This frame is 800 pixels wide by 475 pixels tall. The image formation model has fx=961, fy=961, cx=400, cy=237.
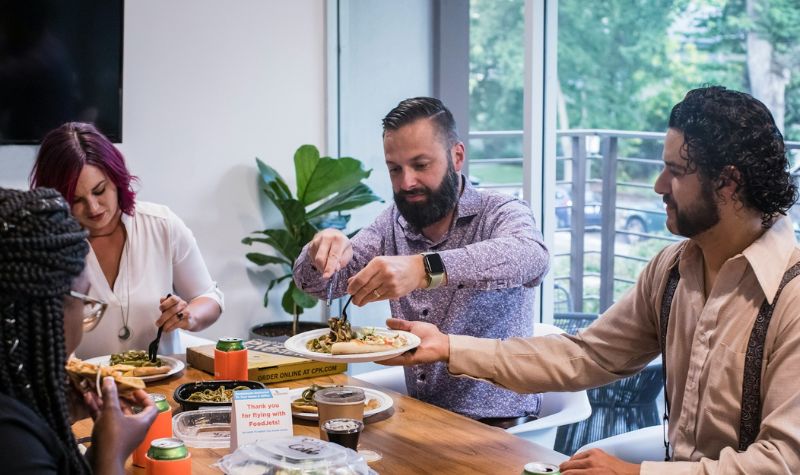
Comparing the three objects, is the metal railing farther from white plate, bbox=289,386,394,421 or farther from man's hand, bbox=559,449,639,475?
man's hand, bbox=559,449,639,475

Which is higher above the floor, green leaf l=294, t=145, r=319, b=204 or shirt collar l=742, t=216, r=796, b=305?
green leaf l=294, t=145, r=319, b=204

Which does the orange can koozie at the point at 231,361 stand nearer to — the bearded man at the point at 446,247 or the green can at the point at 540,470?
the bearded man at the point at 446,247

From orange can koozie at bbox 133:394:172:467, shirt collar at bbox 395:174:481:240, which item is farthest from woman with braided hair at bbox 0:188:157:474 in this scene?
shirt collar at bbox 395:174:481:240

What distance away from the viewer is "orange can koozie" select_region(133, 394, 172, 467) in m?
1.86

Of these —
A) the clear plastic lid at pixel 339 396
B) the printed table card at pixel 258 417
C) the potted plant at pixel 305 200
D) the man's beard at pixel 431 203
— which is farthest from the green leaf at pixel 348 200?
the printed table card at pixel 258 417

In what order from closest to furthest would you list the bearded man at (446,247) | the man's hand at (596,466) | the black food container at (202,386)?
the man's hand at (596,466)
the black food container at (202,386)
the bearded man at (446,247)

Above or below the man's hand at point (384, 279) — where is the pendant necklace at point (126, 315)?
below

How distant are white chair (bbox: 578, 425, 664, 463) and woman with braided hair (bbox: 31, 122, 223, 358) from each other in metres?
1.26

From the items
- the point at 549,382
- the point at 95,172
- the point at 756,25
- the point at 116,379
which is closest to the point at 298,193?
the point at 95,172

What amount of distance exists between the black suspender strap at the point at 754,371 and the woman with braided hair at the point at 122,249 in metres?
1.59

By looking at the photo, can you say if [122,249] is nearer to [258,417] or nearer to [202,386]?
[202,386]

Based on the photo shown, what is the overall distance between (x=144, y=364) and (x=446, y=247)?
2.99ft

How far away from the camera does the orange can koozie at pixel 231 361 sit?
2426mm

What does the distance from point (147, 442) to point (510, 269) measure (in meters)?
1.03
